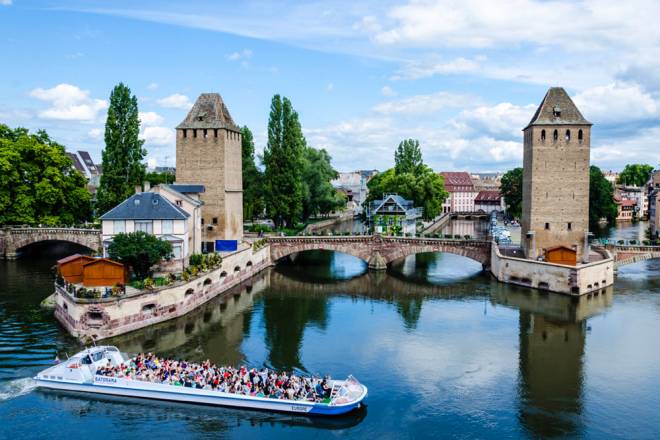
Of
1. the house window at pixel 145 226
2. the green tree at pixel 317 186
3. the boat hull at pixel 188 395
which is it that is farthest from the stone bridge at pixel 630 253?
the house window at pixel 145 226

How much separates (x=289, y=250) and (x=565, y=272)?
94.8ft

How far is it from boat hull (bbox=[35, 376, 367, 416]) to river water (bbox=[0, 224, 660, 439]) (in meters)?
0.45

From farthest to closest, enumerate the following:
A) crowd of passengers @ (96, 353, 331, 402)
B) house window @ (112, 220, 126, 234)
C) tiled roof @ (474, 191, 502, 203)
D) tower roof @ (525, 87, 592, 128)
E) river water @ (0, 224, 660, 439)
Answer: tiled roof @ (474, 191, 502, 203)
tower roof @ (525, 87, 592, 128)
house window @ (112, 220, 126, 234)
crowd of passengers @ (96, 353, 331, 402)
river water @ (0, 224, 660, 439)

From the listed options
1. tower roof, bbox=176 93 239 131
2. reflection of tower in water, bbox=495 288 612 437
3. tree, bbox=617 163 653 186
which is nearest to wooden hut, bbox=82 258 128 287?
tower roof, bbox=176 93 239 131

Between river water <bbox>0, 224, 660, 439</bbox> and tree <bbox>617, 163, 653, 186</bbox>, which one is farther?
tree <bbox>617, 163, 653, 186</bbox>

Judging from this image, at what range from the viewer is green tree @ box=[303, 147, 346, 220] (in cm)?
8588

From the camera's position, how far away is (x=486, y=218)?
150 metres

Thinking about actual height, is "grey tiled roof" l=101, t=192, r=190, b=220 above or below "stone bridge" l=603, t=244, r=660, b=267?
above

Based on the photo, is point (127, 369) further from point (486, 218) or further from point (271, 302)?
point (486, 218)

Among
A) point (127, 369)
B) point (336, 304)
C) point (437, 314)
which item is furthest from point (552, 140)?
point (127, 369)

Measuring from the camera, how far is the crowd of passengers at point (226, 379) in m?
27.7

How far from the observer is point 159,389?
28.8 metres

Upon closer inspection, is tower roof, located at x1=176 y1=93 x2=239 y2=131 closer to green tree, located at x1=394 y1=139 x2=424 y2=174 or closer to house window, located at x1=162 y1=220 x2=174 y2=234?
house window, located at x1=162 y1=220 x2=174 y2=234

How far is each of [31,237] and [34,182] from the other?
6.48 metres
